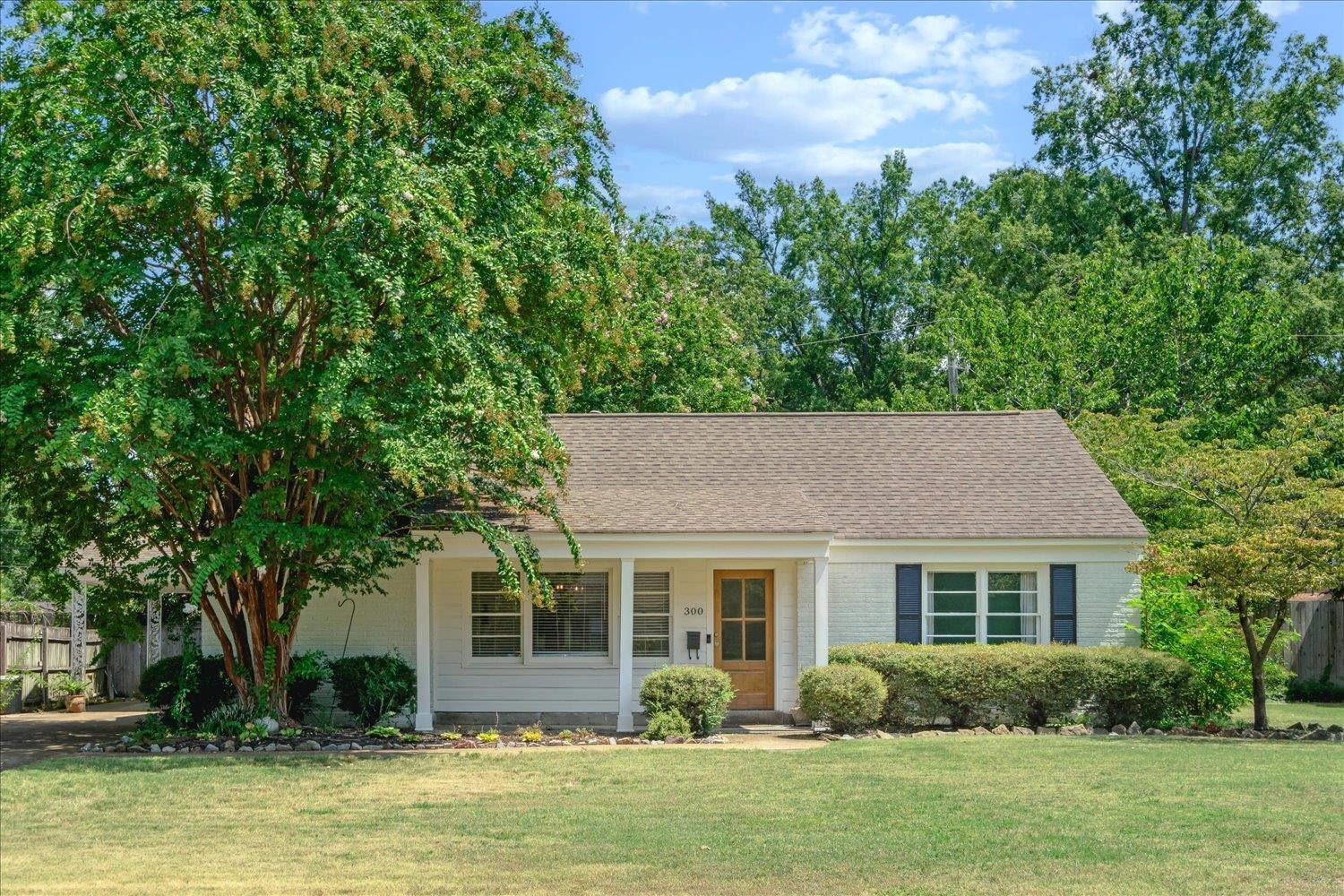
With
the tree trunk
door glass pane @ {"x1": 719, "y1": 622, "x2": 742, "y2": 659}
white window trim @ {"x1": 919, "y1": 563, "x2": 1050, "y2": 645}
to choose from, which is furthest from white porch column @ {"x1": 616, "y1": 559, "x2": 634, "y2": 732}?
the tree trunk

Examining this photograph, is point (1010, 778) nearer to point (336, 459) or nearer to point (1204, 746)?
point (1204, 746)

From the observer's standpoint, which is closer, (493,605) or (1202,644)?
(1202,644)

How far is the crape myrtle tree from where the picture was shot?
53.1 feet

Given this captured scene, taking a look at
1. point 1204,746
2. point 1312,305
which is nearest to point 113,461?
point 1204,746

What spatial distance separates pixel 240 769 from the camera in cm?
1603

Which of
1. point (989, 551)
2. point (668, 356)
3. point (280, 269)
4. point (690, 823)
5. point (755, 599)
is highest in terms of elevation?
point (668, 356)

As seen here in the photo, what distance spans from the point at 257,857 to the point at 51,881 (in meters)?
1.48

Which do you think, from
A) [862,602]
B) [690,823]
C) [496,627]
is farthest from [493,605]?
[690,823]

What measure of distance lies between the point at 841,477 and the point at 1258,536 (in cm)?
721

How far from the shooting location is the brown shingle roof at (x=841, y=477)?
22.4 m

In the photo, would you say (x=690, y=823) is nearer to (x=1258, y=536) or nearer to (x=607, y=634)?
(x=607, y=634)

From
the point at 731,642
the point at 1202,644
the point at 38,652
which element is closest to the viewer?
the point at 1202,644

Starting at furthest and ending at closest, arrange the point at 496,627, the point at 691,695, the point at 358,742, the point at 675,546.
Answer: the point at 496,627 < the point at 675,546 < the point at 691,695 < the point at 358,742

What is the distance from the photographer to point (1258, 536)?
64.2ft
